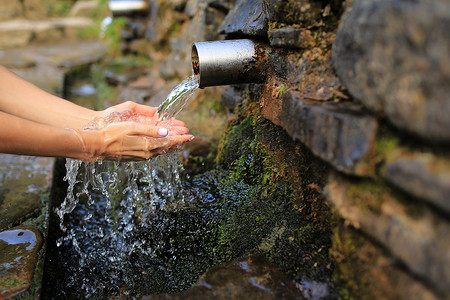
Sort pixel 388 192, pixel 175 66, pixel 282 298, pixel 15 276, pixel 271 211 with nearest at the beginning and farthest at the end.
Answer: pixel 388 192, pixel 282 298, pixel 15 276, pixel 271 211, pixel 175 66

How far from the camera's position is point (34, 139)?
1.64 meters

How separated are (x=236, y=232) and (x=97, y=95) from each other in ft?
11.7

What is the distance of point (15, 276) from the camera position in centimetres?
167

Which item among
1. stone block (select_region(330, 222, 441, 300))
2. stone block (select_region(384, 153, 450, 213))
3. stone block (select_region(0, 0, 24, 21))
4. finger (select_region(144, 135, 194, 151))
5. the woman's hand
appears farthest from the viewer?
stone block (select_region(0, 0, 24, 21))

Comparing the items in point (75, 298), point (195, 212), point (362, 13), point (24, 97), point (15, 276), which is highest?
point (362, 13)

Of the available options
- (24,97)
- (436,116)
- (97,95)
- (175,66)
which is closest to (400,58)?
(436,116)

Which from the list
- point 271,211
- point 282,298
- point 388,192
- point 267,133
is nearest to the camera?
point 388,192

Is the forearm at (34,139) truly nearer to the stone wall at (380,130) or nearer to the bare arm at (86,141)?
the bare arm at (86,141)

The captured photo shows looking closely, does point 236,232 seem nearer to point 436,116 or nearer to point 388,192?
point 388,192

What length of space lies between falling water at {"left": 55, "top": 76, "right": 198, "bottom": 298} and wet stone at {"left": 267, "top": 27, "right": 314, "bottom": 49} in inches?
26.4

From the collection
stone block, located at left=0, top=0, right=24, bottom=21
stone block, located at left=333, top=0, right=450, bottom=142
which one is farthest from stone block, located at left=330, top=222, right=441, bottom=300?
stone block, located at left=0, top=0, right=24, bottom=21

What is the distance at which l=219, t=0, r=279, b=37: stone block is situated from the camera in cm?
195

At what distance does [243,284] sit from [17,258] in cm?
118

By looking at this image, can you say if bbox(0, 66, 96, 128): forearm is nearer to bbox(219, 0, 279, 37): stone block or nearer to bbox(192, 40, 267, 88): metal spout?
bbox(192, 40, 267, 88): metal spout
